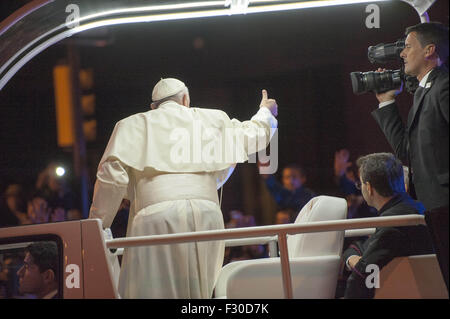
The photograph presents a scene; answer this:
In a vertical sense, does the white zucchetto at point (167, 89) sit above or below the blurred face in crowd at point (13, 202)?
above

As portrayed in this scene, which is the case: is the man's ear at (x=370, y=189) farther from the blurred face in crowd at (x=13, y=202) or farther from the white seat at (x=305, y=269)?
the blurred face in crowd at (x=13, y=202)

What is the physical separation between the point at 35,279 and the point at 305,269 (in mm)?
2059

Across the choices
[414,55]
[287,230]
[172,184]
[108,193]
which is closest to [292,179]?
[172,184]

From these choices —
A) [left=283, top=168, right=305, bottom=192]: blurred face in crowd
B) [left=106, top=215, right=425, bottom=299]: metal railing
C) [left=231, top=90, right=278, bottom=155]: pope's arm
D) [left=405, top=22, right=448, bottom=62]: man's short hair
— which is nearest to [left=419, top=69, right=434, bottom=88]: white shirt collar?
[left=405, top=22, right=448, bottom=62]: man's short hair

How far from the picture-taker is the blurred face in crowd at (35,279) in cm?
439

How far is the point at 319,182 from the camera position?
387 inches

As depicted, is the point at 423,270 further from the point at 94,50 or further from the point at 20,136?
the point at 94,50

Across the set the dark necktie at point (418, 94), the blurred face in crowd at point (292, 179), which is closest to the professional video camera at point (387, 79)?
the dark necktie at point (418, 94)

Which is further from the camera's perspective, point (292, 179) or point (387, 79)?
point (292, 179)

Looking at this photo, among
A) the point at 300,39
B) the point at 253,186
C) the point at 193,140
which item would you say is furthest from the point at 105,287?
the point at 253,186

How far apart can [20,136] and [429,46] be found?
802cm

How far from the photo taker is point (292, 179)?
281 inches

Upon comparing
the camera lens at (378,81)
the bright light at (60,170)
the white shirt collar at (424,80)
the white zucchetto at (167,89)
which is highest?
the bright light at (60,170)

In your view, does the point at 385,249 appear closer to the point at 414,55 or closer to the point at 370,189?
the point at 370,189
